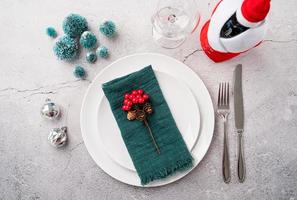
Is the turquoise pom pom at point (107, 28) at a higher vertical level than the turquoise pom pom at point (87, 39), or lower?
higher

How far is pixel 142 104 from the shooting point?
0.75 metres

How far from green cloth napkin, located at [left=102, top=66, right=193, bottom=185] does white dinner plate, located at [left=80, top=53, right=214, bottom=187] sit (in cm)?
2

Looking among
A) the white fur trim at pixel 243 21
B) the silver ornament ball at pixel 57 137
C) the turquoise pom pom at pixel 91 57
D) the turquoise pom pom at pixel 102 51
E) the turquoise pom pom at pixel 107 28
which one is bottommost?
the silver ornament ball at pixel 57 137

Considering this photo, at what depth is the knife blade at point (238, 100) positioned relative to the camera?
2.53 ft

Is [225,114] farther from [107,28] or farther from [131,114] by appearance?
[107,28]

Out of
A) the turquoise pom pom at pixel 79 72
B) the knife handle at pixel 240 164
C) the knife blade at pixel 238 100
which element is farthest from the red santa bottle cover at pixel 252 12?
the turquoise pom pom at pixel 79 72

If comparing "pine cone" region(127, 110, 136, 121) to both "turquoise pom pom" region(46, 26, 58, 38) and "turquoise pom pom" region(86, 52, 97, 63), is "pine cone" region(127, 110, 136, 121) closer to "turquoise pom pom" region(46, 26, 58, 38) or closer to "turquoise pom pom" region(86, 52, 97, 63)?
"turquoise pom pom" region(86, 52, 97, 63)

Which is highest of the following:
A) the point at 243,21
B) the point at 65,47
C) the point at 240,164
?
the point at 243,21

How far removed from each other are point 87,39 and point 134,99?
0.60 ft

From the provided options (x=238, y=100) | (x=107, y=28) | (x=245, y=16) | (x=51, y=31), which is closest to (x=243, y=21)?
(x=245, y=16)

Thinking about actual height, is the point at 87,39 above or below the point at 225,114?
above

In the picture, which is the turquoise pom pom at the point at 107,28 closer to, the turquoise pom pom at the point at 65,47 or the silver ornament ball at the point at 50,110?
the turquoise pom pom at the point at 65,47

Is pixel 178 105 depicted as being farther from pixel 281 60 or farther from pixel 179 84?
pixel 281 60

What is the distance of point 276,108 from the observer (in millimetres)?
790
